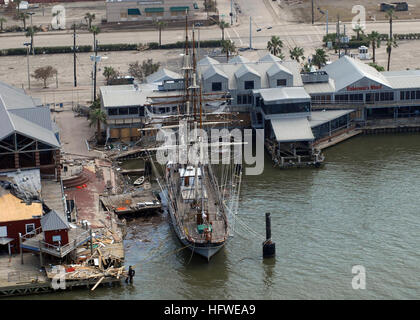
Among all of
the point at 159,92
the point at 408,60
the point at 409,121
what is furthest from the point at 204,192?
the point at 408,60

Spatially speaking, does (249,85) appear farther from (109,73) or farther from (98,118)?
(109,73)

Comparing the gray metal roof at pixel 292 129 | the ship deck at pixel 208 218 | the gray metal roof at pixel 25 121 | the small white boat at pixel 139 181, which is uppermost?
the gray metal roof at pixel 25 121

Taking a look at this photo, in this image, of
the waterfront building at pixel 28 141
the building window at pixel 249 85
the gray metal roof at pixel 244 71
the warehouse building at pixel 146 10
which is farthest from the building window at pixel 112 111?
the warehouse building at pixel 146 10

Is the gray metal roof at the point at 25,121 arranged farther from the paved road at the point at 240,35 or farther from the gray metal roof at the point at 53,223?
the paved road at the point at 240,35

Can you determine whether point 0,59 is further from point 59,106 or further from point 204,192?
point 204,192

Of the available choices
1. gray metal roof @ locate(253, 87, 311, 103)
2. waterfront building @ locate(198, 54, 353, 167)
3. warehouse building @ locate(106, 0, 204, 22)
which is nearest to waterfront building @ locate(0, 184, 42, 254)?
waterfront building @ locate(198, 54, 353, 167)

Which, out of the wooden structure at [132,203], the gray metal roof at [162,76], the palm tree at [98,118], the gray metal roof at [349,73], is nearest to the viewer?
the wooden structure at [132,203]
